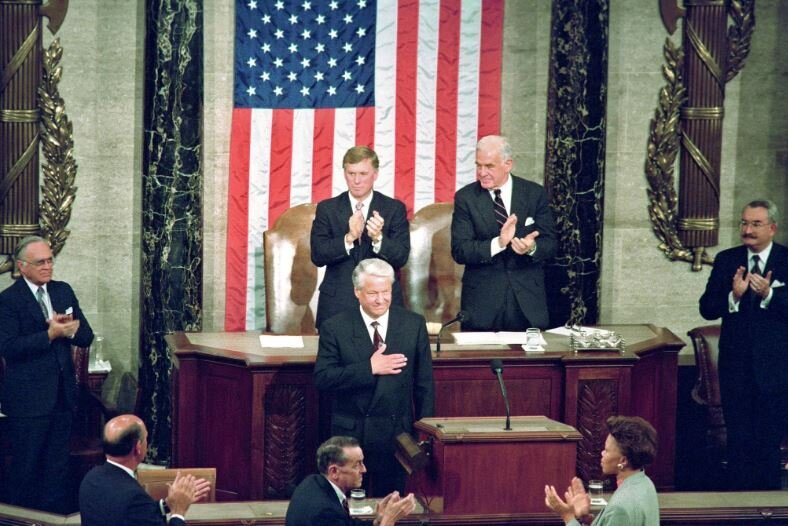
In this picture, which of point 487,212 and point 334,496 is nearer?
point 334,496

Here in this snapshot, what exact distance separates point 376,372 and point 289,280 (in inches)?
102

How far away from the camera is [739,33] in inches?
416

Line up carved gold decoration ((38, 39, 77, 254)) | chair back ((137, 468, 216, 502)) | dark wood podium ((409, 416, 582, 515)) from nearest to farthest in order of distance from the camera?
dark wood podium ((409, 416, 582, 515)) → chair back ((137, 468, 216, 502)) → carved gold decoration ((38, 39, 77, 254))

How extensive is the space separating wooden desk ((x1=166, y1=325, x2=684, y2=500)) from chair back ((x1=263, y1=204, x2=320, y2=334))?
3.66ft

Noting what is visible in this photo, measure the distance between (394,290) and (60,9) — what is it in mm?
3266

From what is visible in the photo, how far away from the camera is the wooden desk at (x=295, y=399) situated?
27.7ft

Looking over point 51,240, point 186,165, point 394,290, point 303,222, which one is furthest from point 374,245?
→ point 51,240

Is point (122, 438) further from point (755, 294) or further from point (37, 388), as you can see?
point (755, 294)

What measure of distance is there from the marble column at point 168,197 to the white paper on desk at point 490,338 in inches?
91.5

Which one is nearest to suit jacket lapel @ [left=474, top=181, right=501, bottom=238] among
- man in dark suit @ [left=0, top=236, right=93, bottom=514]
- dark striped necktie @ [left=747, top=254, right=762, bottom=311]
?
dark striped necktie @ [left=747, top=254, right=762, bottom=311]

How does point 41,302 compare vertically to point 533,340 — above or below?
above

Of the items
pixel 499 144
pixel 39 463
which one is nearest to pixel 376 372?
pixel 499 144

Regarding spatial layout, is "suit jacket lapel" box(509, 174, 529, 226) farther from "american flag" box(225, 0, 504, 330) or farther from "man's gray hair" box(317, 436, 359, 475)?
"man's gray hair" box(317, 436, 359, 475)

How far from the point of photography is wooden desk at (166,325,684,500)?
8438 mm
